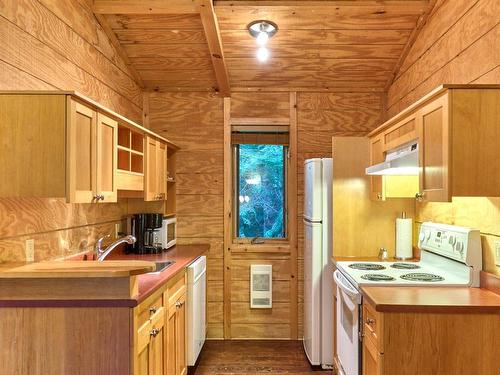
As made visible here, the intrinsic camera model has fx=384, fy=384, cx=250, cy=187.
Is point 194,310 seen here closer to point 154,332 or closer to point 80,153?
point 154,332

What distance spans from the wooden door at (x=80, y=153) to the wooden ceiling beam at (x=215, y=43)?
112 centimetres

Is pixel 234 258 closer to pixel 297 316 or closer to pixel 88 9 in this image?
pixel 297 316

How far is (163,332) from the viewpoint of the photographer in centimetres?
234

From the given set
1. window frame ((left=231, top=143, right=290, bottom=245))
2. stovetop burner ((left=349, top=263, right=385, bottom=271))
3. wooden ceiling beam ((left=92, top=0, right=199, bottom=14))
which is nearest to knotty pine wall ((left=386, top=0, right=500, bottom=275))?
stovetop burner ((left=349, top=263, right=385, bottom=271))

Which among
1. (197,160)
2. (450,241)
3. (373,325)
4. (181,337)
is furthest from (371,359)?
(197,160)

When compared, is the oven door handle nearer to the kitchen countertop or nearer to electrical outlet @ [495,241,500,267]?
electrical outlet @ [495,241,500,267]

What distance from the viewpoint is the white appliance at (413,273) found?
214 cm

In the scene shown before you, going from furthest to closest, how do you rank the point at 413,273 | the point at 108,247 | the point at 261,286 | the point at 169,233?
the point at 261,286 < the point at 169,233 < the point at 108,247 < the point at 413,273

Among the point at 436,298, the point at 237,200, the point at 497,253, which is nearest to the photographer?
the point at 436,298

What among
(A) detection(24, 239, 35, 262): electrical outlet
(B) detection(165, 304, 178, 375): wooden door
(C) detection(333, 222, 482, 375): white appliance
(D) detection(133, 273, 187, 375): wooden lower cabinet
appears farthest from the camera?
(B) detection(165, 304, 178, 375): wooden door

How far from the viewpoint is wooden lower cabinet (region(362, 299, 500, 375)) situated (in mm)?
1755

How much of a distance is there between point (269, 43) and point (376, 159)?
51.3 inches

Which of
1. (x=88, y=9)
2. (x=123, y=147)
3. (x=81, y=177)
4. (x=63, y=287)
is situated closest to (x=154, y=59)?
(x=88, y=9)

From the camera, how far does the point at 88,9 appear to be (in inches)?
107
